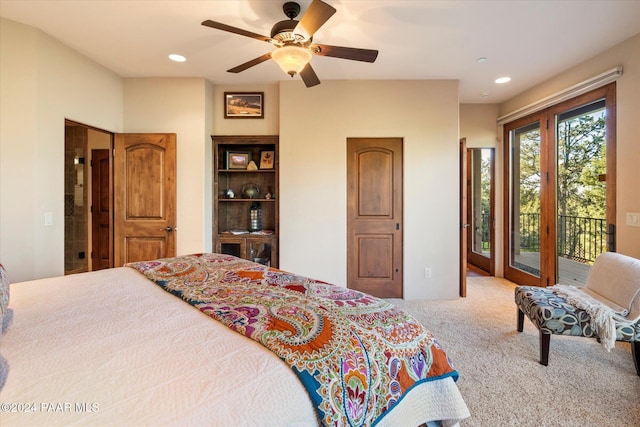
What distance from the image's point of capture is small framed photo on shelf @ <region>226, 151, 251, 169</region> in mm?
3849

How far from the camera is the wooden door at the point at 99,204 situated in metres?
4.67

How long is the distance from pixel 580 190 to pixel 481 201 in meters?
1.65

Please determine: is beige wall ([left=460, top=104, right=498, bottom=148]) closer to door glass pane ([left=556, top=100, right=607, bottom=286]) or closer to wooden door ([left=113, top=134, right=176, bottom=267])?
door glass pane ([left=556, top=100, right=607, bottom=286])

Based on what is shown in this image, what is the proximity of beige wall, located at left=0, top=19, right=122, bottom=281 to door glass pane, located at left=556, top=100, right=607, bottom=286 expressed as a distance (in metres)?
5.43

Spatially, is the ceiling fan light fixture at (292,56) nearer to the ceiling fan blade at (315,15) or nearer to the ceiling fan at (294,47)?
the ceiling fan at (294,47)

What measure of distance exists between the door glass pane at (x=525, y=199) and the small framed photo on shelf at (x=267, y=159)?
3.56 meters

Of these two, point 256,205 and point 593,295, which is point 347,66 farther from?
point 593,295

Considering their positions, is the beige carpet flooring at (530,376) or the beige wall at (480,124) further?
→ the beige wall at (480,124)

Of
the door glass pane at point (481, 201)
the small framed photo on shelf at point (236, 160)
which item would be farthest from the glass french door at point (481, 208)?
the small framed photo on shelf at point (236, 160)

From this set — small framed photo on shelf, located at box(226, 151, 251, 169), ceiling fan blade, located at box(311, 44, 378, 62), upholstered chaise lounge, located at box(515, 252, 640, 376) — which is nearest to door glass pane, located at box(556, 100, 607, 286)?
upholstered chaise lounge, located at box(515, 252, 640, 376)

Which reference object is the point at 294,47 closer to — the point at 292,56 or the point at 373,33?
A: the point at 292,56

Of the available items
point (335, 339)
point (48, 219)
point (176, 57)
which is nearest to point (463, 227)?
point (335, 339)

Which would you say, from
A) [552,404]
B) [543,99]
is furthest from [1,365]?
[543,99]

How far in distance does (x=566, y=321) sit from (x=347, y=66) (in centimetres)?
307
